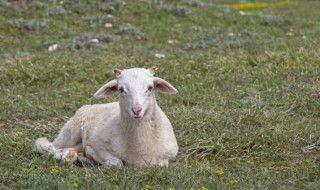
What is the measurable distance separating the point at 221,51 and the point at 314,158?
306 inches

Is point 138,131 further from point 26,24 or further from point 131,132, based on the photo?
point 26,24

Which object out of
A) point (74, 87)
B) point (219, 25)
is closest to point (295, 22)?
point (219, 25)

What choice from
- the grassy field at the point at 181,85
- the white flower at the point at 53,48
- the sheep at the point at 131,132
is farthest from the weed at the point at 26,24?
the sheep at the point at 131,132

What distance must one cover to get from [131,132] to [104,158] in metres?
0.38

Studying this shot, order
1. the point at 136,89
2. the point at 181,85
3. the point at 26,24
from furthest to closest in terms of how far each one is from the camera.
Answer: the point at 26,24, the point at 181,85, the point at 136,89

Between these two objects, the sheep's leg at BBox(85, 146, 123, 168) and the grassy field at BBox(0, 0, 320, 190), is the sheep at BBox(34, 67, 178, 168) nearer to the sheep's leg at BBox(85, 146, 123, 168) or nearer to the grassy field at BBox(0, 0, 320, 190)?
the sheep's leg at BBox(85, 146, 123, 168)

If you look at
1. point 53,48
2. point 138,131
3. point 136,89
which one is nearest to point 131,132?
point 138,131

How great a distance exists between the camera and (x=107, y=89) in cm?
757

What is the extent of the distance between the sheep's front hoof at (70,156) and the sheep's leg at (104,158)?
0.50 ft

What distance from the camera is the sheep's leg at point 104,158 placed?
7210 mm

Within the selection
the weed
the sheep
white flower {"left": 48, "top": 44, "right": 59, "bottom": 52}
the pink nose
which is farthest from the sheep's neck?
the weed

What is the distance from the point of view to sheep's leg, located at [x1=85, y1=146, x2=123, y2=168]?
7.21m

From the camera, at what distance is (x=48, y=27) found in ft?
59.3

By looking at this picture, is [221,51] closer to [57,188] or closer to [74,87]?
[74,87]
